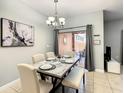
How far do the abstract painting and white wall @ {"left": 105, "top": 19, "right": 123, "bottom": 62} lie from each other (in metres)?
4.60

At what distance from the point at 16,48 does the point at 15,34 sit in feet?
1.46

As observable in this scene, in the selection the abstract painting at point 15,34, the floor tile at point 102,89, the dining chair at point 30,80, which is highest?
the abstract painting at point 15,34

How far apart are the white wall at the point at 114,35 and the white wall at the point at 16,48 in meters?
4.15

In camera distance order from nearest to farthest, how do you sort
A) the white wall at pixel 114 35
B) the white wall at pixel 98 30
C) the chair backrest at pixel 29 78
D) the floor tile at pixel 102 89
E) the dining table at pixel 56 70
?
the chair backrest at pixel 29 78, the dining table at pixel 56 70, the floor tile at pixel 102 89, the white wall at pixel 98 30, the white wall at pixel 114 35

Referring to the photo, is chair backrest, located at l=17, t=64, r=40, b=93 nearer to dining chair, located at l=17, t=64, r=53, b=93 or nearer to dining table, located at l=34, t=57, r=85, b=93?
dining chair, located at l=17, t=64, r=53, b=93

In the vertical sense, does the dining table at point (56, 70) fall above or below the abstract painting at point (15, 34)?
below

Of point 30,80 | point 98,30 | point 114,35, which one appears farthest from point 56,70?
point 114,35

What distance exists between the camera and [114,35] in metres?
5.42

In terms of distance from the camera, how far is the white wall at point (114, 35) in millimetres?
5301

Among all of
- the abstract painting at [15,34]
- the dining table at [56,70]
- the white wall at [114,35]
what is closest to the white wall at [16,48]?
the abstract painting at [15,34]

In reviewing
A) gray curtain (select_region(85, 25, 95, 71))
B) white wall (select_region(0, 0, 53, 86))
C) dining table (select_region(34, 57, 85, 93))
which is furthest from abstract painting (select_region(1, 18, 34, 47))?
gray curtain (select_region(85, 25, 95, 71))

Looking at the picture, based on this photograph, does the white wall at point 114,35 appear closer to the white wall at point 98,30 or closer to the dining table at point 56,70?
the white wall at point 98,30

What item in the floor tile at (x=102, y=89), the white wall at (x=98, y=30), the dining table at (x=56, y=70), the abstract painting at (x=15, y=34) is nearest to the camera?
the dining table at (x=56, y=70)

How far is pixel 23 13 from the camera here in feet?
10.2
